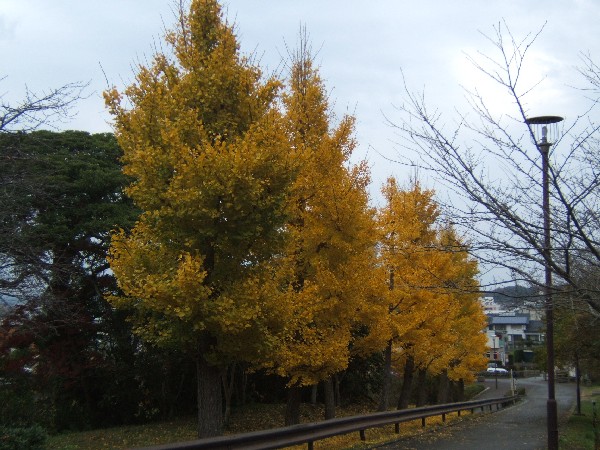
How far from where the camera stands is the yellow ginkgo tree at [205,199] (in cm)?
1045

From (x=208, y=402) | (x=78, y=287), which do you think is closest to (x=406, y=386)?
(x=78, y=287)

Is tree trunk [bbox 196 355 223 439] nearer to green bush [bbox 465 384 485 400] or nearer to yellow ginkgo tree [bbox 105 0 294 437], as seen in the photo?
yellow ginkgo tree [bbox 105 0 294 437]

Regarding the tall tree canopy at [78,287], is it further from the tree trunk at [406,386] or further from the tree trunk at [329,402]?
the tree trunk at [406,386]

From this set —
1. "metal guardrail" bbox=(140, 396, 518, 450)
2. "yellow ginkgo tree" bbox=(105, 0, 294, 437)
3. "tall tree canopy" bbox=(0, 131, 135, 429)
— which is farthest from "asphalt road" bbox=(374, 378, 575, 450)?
"tall tree canopy" bbox=(0, 131, 135, 429)

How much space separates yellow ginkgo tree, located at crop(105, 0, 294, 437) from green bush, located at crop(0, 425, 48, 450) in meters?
2.48

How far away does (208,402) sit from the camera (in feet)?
38.6

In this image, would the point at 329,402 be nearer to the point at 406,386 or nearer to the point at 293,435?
the point at 406,386

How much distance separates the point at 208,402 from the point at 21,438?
129 inches

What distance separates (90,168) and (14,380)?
27.1 feet

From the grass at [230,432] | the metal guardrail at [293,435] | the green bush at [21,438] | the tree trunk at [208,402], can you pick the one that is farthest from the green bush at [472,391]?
the green bush at [21,438]

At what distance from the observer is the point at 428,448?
526 inches

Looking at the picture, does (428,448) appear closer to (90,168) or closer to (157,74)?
(157,74)

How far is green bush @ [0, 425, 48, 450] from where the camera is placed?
10.1m

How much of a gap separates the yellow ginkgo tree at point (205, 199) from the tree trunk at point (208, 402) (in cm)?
2
